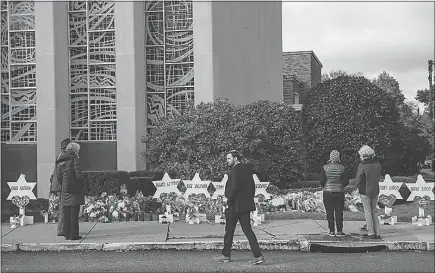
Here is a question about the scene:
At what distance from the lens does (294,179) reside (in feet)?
60.1

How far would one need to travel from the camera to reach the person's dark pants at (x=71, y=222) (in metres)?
10.4

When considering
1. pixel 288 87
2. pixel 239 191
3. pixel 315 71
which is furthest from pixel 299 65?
pixel 239 191

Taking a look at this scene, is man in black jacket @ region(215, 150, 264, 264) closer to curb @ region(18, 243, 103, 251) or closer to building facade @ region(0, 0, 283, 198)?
curb @ region(18, 243, 103, 251)

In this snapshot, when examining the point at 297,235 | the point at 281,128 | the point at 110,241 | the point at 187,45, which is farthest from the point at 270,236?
the point at 187,45

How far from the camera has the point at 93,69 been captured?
813 inches

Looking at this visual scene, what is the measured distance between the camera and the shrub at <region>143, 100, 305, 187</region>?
15.9 meters

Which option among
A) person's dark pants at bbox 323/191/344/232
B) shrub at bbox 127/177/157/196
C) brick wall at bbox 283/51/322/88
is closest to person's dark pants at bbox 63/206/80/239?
person's dark pants at bbox 323/191/344/232

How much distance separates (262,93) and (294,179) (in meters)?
8.86

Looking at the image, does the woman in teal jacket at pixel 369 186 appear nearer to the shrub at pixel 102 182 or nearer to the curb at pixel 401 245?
the curb at pixel 401 245

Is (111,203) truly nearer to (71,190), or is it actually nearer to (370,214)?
(71,190)

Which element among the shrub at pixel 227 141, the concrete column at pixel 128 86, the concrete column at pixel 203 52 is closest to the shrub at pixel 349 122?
the shrub at pixel 227 141

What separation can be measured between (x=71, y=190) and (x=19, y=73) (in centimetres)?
1148

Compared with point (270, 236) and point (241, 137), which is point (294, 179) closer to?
point (241, 137)

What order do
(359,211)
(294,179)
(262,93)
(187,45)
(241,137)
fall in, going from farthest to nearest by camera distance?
(262,93), (187,45), (294,179), (241,137), (359,211)
